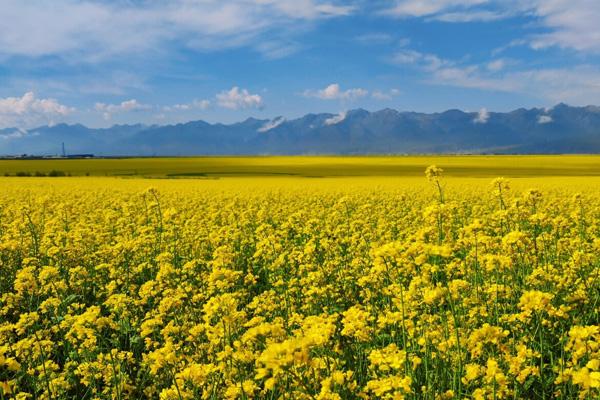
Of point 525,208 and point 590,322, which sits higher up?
point 525,208

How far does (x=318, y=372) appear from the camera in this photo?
398cm

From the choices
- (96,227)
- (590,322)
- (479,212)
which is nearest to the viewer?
(590,322)

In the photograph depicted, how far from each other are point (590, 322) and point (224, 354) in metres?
4.77

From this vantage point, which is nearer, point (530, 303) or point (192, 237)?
point (530, 303)

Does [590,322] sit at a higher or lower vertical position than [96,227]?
lower

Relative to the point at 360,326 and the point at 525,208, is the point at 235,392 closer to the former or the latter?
the point at 360,326

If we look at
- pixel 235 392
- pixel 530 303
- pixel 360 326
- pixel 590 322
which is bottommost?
pixel 590 322

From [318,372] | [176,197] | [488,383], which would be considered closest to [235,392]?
[318,372]

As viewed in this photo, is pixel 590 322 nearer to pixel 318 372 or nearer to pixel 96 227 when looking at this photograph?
pixel 318 372

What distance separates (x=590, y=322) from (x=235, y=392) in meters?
4.81

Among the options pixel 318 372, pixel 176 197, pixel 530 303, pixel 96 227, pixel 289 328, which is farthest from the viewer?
pixel 176 197

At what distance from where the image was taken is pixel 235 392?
378 centimetres

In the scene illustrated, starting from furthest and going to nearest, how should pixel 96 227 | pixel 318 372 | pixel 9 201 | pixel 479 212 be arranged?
pixel 9 201 → pixel 479 212 → pixel 96 227 → pixel 318 372

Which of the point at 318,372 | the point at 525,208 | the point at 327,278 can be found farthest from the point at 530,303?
the point at 525,208
